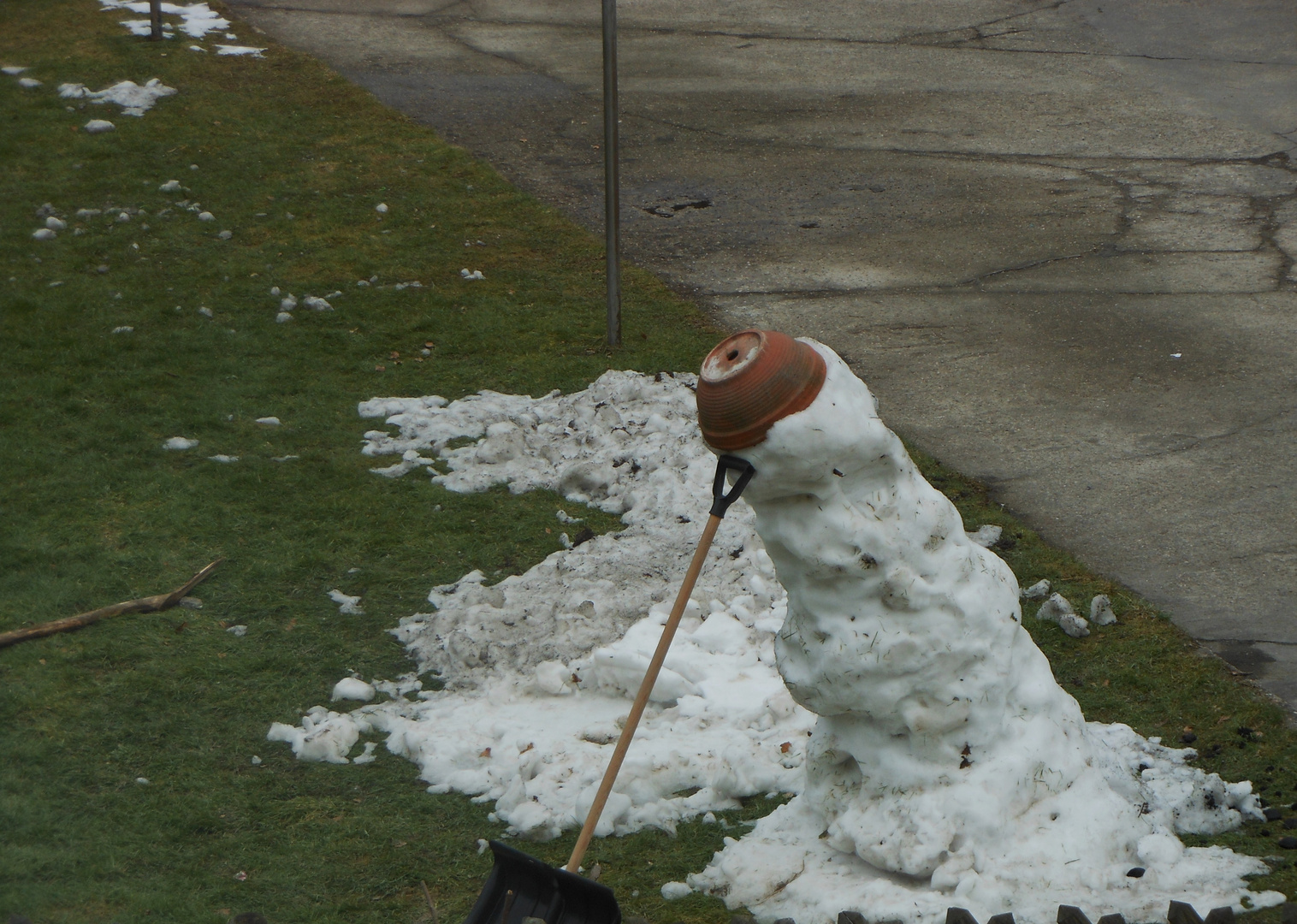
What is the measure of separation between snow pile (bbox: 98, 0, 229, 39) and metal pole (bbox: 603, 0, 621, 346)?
6.69 meters

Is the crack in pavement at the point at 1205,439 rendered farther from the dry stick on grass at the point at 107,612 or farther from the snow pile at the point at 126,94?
the snow pile at the point at 126,94

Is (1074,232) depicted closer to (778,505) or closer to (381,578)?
(381,578)

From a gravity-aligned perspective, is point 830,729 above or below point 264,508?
above

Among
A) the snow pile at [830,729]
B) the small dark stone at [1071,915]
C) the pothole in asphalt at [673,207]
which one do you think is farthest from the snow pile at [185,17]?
the small dark stone at [1071,915]

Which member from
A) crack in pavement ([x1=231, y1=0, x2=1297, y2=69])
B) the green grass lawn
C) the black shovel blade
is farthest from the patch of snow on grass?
the black shovel blade

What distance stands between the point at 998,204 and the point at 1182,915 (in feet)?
22.7

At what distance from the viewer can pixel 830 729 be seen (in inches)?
140

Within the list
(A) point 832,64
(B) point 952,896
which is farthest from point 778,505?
(A) point 832,64

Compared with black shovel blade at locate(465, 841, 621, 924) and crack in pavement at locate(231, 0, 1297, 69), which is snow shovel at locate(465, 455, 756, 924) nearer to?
black shovel blade at locate(465, 841, 621, 924)

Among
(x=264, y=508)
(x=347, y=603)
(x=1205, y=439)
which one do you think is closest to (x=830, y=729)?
(x=347, y=603)

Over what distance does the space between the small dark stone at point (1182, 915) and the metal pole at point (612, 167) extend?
15.0 ft

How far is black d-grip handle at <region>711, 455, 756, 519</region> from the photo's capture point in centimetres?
314

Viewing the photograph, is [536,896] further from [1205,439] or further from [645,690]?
[1205,439]

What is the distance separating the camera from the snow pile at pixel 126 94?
10.4 meters
